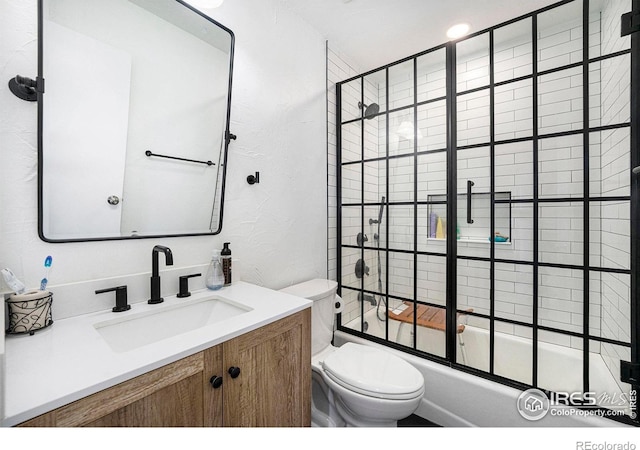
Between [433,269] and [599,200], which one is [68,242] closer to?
[433,269]

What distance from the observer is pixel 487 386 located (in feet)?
4.88

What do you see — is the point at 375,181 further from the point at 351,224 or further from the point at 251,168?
the point at 251,168

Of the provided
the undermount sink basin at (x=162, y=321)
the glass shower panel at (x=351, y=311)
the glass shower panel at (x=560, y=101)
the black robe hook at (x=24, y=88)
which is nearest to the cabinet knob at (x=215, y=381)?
the undermount sink basin at (x=162, y=321)

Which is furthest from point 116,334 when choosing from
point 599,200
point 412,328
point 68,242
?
point 599,200

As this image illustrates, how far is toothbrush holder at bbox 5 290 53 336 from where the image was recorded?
818 mm

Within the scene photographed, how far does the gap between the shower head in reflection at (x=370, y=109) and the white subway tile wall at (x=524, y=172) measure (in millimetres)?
55

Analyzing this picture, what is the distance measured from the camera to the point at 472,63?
1647 millimetres

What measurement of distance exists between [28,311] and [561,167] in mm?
2190

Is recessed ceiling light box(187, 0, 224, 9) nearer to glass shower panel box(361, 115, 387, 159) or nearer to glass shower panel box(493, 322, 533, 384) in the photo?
glass shower panel box(361, 115, 387, 159)

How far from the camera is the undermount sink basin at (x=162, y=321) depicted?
3.19ft

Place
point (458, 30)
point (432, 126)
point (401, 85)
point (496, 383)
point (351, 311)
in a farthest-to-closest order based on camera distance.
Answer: point (351, 311)
point (458, 30)
point (401, 85)
point (432, 126)
point (496, 383)

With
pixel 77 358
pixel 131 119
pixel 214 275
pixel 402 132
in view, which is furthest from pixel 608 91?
pixel 77 358
